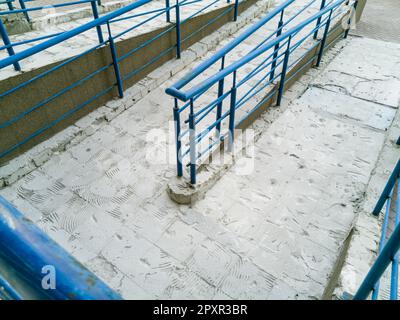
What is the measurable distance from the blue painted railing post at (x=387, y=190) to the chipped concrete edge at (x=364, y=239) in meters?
0.07

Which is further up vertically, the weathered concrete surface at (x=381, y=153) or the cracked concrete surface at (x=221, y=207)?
the weathered concrete surface at (x=381, y=153)

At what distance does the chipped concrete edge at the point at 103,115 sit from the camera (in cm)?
328

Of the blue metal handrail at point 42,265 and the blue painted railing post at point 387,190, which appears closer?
the blue metal handrail at point 42,265

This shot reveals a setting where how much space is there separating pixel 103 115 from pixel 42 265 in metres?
3.29

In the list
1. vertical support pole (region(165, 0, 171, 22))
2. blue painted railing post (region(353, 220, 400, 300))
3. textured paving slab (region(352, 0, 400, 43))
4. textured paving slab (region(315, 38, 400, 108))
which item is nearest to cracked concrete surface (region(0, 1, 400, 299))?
textured paving slab (region(315, 38, 400, 108))

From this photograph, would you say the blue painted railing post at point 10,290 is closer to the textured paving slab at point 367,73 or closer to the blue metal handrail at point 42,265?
the blue metal handrail at point 42,265

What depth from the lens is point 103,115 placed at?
3883 millimetres

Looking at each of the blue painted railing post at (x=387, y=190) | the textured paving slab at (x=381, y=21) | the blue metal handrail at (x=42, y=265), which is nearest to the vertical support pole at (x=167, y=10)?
the blue painted railing post at (x=387, y=190)

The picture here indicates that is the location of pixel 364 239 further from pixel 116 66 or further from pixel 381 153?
pixel 116 66

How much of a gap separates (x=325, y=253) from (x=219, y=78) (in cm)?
169

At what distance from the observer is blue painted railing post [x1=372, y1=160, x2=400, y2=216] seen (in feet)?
7.77

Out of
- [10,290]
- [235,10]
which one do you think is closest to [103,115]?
[235,10]
